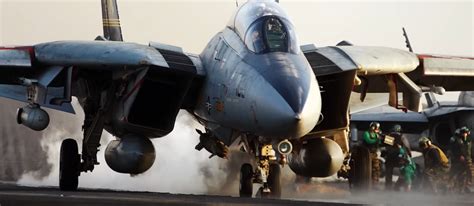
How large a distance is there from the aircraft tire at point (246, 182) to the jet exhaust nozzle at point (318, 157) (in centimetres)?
96

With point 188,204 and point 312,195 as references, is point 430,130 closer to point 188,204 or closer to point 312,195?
point 312,195

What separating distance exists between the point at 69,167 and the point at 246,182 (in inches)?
111

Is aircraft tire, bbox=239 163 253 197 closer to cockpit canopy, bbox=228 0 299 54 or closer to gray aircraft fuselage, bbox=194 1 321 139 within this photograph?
gray aircraft fuselage, bbox=194 1 321 139

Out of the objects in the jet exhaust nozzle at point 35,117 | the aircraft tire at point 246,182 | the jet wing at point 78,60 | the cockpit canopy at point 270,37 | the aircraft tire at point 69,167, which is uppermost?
the cockpit canopy at point 270,37

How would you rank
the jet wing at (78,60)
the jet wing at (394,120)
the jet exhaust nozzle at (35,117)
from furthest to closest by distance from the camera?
the jet wing at (394,120)
the jet exhaust nozzle at (35,117)
the jet wing at (78,60)

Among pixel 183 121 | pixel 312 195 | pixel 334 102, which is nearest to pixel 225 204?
pixel 334 102

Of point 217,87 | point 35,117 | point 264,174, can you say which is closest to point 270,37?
point 217,87

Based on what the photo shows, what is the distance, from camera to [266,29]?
57.5ft

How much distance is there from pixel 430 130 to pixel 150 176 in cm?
814

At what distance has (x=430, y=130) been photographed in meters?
30.1

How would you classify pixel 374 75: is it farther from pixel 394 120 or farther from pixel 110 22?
pixel 394 120

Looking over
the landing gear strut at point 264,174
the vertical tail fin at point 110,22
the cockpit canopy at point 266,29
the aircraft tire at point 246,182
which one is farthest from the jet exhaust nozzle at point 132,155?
the vertical tail fin at point 110,22

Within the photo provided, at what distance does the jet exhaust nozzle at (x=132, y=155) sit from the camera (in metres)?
18.1

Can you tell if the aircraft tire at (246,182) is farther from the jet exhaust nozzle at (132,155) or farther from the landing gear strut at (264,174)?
the jet exhaust nozzle at (132,155)
